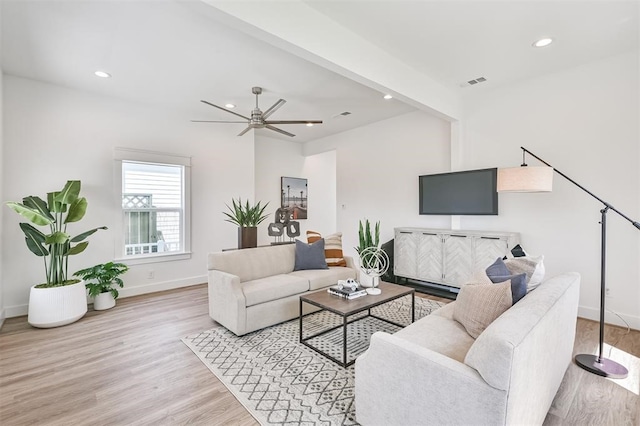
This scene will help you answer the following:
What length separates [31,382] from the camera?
219cm

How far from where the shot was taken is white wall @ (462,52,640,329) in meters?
3.13

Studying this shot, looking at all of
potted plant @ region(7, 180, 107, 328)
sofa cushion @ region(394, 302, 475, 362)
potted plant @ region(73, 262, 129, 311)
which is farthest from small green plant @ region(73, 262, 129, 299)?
sofa cushion @ region(394, 302, 475, 362)

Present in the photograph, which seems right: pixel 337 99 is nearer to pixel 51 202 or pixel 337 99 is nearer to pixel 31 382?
pixel 51 202

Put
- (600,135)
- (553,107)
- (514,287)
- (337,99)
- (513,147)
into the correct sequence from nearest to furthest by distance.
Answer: (514,287) → (600,135) → (553,107) → (513,147) → (337,99)

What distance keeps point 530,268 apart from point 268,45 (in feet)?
9.74

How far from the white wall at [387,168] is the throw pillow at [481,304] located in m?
2.82

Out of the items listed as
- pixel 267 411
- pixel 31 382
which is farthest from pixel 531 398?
pixel 31 382

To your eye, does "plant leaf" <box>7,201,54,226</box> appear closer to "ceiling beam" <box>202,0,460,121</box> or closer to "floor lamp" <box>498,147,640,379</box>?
"ceiling beam" <box>202,0,460,121</box>

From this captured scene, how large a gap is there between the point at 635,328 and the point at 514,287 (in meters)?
2.62

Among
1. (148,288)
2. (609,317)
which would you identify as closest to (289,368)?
(148,288)

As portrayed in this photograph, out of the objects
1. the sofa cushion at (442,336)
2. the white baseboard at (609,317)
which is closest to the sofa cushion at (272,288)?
the sofa cushion at (442,336)

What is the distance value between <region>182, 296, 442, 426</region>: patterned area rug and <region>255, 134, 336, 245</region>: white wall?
3.64m

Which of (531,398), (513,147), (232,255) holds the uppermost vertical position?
(513,147)

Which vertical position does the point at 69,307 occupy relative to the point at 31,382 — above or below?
above
